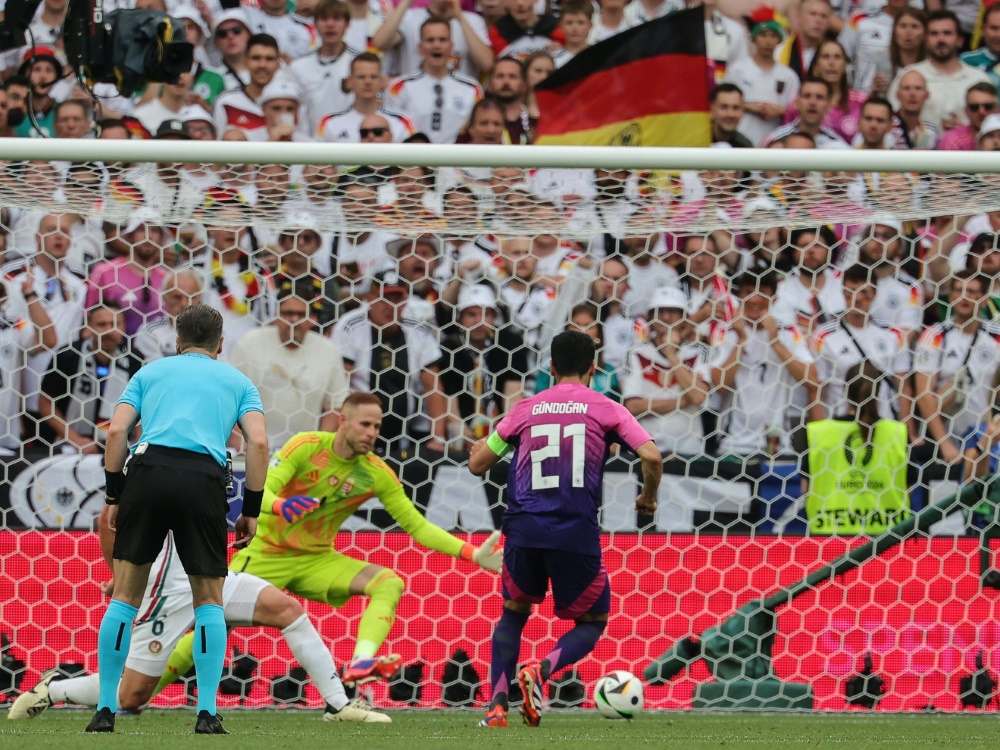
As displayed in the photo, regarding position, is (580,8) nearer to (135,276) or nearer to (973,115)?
(973,115)

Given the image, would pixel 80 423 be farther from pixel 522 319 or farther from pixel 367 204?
pixel 522 319

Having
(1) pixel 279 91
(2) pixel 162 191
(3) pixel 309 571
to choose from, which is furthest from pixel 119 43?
(1) pixel 279 91

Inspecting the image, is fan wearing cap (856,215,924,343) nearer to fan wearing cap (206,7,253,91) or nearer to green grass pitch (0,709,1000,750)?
green grass pitch (0,709,1000,750)

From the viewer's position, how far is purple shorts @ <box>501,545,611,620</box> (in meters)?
5.48

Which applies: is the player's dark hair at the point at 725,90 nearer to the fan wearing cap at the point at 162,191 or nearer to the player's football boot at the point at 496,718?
the fan wearing cap at the point at 162,191

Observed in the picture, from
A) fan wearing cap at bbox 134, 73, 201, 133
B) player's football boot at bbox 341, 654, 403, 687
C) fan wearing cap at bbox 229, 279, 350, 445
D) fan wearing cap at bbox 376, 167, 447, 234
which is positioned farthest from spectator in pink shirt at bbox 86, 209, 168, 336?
fan wearing cap at bbox 134, 73, 201, 133

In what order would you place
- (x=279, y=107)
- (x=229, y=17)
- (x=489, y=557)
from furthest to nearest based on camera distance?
(x=229, y=17), (x=279, y=107), (x=489, y=557)

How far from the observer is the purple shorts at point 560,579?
5.48 metres

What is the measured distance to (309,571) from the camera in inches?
247

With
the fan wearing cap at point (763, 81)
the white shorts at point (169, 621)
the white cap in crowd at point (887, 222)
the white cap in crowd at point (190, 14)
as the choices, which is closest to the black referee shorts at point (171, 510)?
the white shorts at point (169, 621)

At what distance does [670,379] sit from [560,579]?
1.83m

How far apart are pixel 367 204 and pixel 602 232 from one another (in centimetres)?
113

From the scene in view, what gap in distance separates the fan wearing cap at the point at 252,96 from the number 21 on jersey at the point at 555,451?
16.5 ft

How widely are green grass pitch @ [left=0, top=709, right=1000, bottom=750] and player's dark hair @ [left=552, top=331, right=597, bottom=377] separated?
1.39 meters
